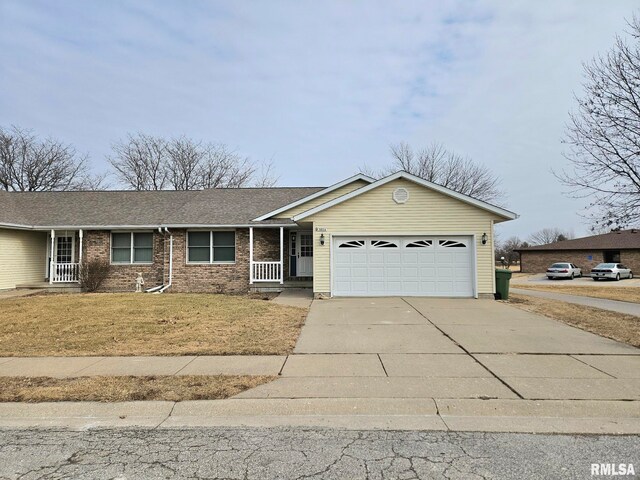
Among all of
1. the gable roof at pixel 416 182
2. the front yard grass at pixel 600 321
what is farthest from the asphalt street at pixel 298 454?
the gable roof at pixel 416 182

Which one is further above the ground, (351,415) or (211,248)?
(211,248)

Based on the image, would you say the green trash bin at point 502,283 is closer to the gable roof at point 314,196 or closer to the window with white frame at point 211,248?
the gable roof at point 314,196

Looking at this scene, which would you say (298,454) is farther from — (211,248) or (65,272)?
(65,272)

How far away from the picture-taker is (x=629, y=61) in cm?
1555

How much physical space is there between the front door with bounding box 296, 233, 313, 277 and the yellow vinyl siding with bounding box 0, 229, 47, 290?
1173 centimetres

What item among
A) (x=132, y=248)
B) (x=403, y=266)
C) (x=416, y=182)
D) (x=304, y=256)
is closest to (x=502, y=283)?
(x=403, y=266)

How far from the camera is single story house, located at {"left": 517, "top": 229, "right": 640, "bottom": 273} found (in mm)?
41188

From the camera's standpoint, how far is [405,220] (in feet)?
48.5

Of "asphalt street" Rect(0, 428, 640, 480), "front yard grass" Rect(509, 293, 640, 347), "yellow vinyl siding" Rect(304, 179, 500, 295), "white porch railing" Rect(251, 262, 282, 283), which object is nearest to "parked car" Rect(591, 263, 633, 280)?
"front yard grass" Rect(509, 293, 640, 347)

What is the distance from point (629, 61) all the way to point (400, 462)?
723 inches

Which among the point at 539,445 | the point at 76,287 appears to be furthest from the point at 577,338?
the point at 76,287

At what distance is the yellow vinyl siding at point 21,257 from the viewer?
56.3 feet

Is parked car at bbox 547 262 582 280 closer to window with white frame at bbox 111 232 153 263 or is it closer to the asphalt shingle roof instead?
the asphalt shingle roof

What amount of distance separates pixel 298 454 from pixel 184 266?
49.6 ft
